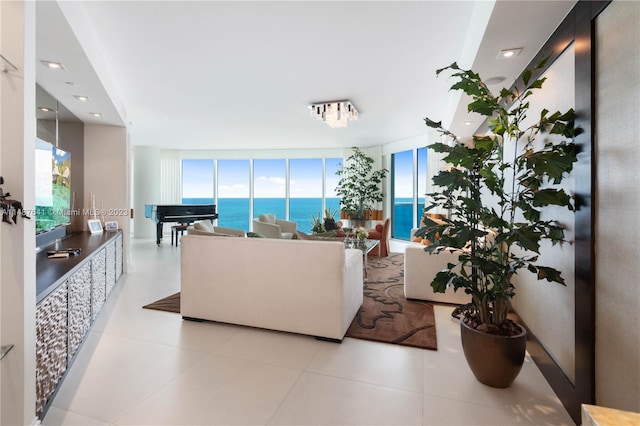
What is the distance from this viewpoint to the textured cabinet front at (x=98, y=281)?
2.94 meters

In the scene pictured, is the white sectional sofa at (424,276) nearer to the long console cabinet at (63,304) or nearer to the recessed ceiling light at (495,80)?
the recessed ceiling light at (495,80)

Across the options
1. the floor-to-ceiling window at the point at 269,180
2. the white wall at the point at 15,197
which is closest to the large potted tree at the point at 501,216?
the white wall at the point at 15,197

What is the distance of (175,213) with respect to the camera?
798 cm

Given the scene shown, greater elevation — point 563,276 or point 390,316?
point 563,276

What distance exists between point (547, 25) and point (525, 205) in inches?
51.0

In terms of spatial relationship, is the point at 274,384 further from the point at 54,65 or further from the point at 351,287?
the point at 54,65

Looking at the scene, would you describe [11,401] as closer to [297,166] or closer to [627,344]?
[627,344]

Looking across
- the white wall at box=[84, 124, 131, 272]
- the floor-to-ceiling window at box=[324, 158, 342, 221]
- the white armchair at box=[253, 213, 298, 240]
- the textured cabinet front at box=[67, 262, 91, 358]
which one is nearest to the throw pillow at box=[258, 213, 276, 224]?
the white armchair at box=[253, 213, 298, 240]

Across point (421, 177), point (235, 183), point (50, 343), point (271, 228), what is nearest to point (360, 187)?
point (421, 177)

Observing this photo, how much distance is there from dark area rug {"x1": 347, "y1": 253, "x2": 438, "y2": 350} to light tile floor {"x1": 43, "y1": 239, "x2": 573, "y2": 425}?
0.12m

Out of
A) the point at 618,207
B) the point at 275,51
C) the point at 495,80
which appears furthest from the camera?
the point at 275,51

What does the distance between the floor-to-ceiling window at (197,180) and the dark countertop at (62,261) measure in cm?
571

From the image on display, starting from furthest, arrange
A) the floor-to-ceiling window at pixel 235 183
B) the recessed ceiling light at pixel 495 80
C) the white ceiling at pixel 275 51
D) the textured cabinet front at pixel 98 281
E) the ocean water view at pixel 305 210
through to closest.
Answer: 1. the floor-to-ceiling window at pixel 235 183
2. the ocean water view at pixel 305 210
3. the recessed ceiling light at pixel 495 80
4. the textured cabinet front at pixel 98 281
5. the white ceiling at pixel 275 51

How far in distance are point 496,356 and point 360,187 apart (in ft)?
22.9
